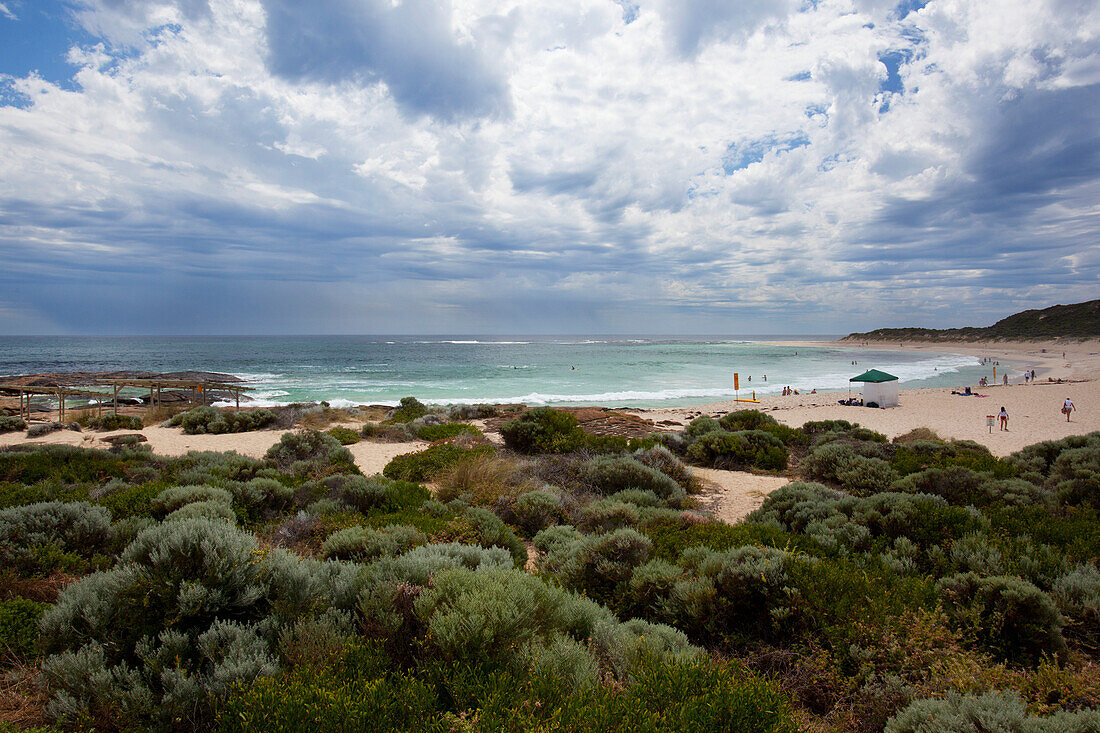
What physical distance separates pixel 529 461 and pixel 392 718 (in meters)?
7.17

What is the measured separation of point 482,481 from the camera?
714 centimetres

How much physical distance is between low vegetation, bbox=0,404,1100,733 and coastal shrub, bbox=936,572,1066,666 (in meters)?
0.01

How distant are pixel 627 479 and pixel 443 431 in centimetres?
631

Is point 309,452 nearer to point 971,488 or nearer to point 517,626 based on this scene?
point 517,626

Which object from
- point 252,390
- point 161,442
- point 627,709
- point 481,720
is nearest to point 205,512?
point 481,720

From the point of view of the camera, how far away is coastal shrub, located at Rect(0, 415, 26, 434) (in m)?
13.5

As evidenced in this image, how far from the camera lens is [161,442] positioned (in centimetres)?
1215

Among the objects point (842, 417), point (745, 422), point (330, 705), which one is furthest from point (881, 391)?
point (330, 705)

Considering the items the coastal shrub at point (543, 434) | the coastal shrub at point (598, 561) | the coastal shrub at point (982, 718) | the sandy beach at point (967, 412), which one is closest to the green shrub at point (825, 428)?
the sandy beach at point (967, 412)

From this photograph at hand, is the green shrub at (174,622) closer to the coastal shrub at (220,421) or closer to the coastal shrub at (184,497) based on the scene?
the coastal shrub at (184,497)

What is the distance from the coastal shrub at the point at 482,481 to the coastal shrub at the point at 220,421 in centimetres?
957

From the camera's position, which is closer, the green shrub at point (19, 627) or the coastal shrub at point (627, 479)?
the green shrub at point (19, 627)

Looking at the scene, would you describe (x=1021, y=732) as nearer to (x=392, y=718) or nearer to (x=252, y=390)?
(x=392, y=718)

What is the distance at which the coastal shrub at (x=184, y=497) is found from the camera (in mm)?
4902
